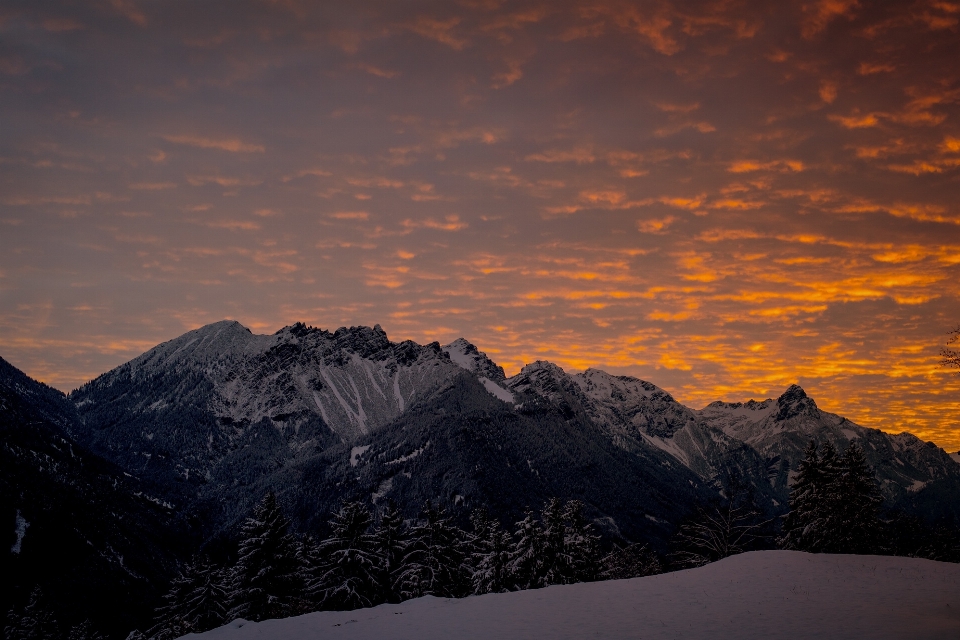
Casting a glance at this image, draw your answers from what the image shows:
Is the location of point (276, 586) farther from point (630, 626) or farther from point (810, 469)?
point (810, 469)

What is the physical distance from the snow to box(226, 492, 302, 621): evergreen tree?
201500mm

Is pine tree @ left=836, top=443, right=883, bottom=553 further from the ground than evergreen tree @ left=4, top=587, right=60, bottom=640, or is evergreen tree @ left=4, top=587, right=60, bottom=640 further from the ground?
pine tree @ left=836, top=443, right=883, bottom=553

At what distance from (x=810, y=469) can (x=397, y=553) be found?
3657 cm

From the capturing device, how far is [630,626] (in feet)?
74.4

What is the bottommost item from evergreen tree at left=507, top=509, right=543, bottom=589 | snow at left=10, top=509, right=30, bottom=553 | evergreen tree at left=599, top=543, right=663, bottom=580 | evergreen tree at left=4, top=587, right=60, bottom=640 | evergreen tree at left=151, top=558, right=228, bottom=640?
snow at left=10, top=509, right=30, bottom=553

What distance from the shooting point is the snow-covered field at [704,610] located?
21.2m

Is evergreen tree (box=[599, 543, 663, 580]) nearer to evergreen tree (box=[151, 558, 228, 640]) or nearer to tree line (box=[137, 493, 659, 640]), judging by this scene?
tree line (box=[137, 493, 659, 640])

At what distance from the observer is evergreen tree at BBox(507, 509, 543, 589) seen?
46.7 m

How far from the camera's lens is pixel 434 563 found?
44.6m

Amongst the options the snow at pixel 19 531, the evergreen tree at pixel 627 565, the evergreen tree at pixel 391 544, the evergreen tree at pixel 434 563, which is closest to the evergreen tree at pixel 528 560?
the evergreen tree at pixel 434 563

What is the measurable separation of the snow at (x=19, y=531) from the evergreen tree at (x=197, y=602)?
619 feet

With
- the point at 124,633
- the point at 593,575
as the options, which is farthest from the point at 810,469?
the point at 124,633

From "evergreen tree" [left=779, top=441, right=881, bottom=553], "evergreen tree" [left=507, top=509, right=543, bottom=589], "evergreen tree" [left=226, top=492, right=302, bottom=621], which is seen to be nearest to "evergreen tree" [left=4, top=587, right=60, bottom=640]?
"evergreen tree" [left=226, top=492, right=302, bottom=621]

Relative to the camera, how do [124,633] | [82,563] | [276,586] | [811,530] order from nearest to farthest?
[276,586], [811,530], [124,633], [82,563]
